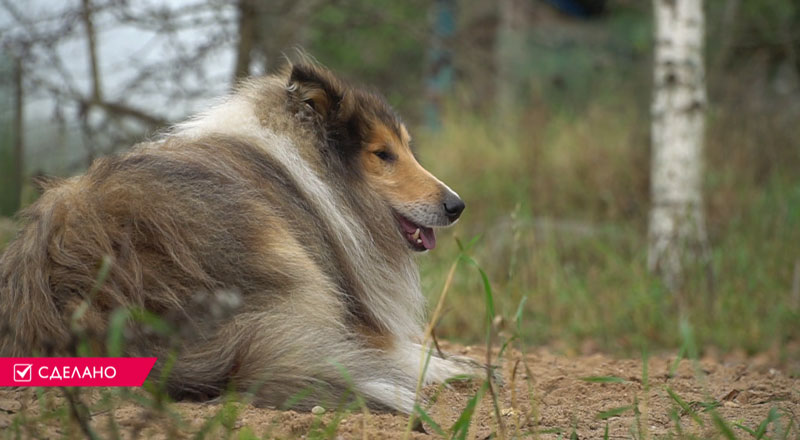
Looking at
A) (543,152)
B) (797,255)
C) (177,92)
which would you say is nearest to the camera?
(797,255)

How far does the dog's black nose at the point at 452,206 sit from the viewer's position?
12.8 feet

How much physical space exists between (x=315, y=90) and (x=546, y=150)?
19.7 ft

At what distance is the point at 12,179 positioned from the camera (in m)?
7.74

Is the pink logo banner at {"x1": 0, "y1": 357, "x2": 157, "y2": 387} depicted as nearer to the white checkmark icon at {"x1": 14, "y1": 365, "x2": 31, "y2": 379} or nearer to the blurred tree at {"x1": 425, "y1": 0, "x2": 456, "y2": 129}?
the white checkmark icon at {"x1": 14, "y1": 365, "x2": 31, "y2": 379}

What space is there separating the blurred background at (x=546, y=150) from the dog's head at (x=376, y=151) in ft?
2.22

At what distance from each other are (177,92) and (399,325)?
4763 millimetres

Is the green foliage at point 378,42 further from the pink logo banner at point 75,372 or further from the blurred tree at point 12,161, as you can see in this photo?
the pink logo banner at point 75,372

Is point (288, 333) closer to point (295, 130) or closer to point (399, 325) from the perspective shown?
Answer: point (399, 325)

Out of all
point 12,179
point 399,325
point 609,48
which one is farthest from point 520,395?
point 609,48

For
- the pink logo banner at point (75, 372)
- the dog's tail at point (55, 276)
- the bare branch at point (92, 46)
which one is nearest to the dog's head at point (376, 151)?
the dog's tail at point (55, 276)

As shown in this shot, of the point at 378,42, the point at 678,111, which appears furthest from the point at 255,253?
the point at 378,42

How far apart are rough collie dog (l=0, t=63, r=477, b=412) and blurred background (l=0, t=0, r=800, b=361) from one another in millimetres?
808

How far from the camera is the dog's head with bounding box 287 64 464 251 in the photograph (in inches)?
150

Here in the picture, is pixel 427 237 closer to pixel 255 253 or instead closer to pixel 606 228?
pixel 255 253
